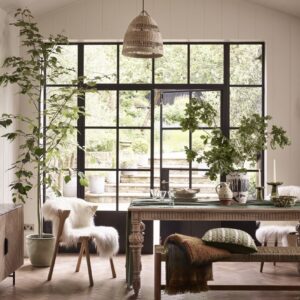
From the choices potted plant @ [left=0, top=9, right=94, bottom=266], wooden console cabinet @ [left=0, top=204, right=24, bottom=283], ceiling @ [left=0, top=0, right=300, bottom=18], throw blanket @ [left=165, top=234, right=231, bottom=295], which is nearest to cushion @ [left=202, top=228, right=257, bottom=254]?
throw blanket @ [left=165, top=234, right=231, bottom=295]

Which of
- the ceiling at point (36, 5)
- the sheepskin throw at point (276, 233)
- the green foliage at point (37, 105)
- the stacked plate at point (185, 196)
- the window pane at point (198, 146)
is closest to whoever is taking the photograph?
the stacked plate at point (185, 196)

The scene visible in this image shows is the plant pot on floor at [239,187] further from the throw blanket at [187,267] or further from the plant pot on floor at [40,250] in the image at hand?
the plant pot on floor at [40,250]

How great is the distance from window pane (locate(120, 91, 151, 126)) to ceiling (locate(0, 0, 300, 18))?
130cm

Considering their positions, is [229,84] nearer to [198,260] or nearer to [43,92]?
[43,92]

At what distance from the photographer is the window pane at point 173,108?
24.8 feet

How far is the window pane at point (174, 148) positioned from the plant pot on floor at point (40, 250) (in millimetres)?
1731

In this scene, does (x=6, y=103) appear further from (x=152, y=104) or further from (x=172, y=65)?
(x=172, y=65)

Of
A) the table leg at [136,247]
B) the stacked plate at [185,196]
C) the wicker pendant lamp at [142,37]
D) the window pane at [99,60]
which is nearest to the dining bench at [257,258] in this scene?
the table leg at [136,247]

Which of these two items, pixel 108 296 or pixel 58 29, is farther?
pixel 58 29

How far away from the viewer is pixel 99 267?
22.0 feet

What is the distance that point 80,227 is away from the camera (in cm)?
648

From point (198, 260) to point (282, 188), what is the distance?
7.88 ft

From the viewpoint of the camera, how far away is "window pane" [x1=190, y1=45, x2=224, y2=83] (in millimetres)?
7535

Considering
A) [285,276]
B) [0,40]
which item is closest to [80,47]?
[0,40]
